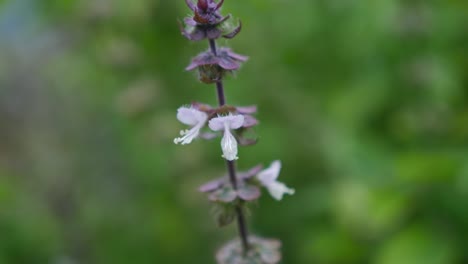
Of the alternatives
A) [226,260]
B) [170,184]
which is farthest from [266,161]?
[226,260]

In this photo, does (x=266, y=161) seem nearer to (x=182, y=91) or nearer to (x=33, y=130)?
(x=182, y=91)

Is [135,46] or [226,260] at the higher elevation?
[135,46]

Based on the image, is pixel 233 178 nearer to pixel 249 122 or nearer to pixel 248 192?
pixel 248 192

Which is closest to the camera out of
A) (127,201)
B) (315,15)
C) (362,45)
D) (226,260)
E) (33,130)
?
(226,260)

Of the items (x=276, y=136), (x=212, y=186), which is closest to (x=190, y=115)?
(x=212, y=186)

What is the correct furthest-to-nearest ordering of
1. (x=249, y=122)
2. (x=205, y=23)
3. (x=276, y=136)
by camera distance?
1. (x=276, y=136)
2. (x=249, y=122)
3. (x=205, y=23)

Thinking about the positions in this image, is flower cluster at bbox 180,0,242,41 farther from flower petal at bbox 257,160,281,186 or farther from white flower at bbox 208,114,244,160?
flower petal at bbox 257,160,281,186
